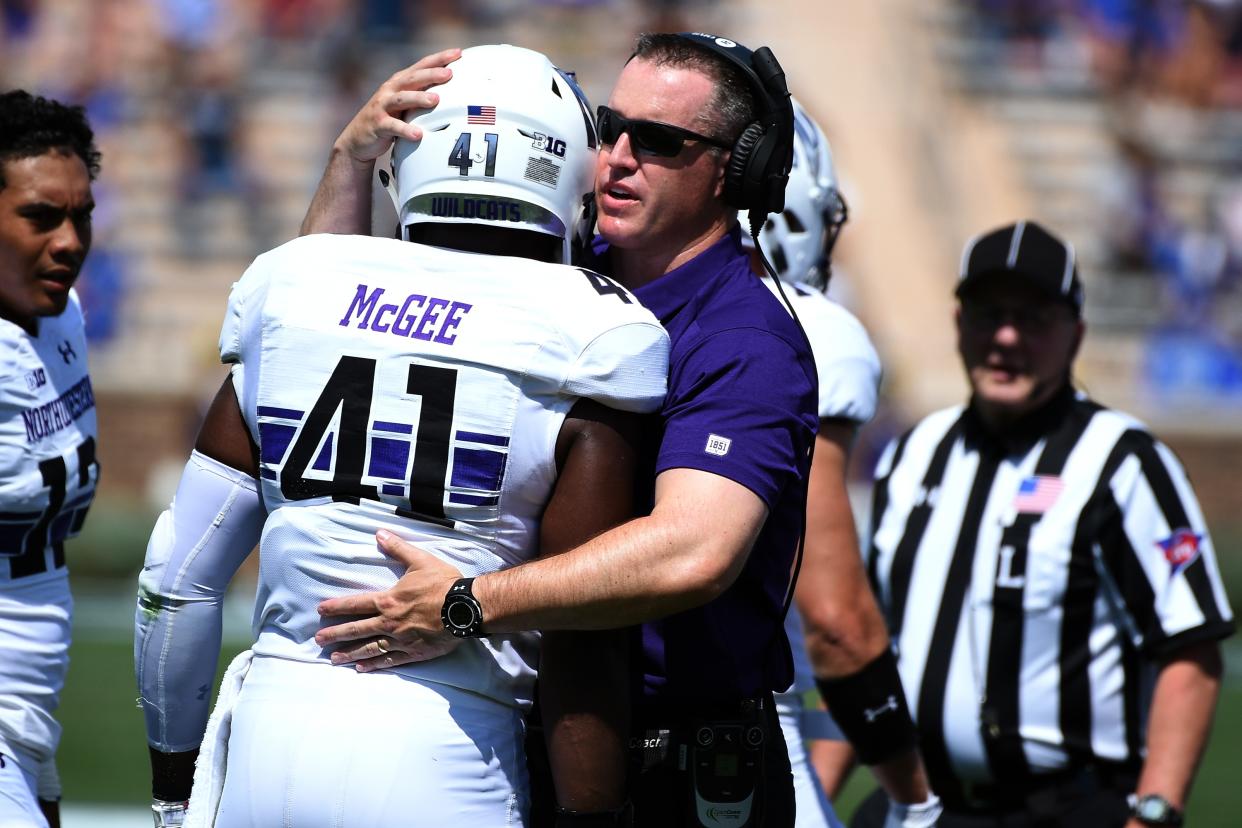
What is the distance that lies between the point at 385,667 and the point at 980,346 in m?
2.45

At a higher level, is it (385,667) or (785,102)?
(785,102)

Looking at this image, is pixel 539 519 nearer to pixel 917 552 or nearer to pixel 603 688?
pixel 603 688

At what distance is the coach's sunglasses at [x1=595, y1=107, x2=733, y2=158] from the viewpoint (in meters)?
3.12

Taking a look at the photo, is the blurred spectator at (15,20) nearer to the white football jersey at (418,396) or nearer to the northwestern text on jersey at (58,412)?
the northwestern text on jersey at (58,412)

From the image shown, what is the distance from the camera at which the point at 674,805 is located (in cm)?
307

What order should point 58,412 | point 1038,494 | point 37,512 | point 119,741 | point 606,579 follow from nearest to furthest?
point 606,579 → point 37,512 → point 58,412 → point 1038,494 → point 119,741

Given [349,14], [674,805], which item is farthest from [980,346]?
[349,14]

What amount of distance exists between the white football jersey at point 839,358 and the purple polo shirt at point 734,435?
0.54m

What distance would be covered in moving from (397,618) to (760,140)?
3.71 feet

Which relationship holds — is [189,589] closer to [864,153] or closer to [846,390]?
[846,390]

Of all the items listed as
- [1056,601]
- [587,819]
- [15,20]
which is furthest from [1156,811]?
[15,20]

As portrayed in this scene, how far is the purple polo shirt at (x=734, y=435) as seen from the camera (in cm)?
288

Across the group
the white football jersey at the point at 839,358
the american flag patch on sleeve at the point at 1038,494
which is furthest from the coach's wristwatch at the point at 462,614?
the american flag patch on sleeve at the point at 1038,494

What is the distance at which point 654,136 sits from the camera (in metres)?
3.12
